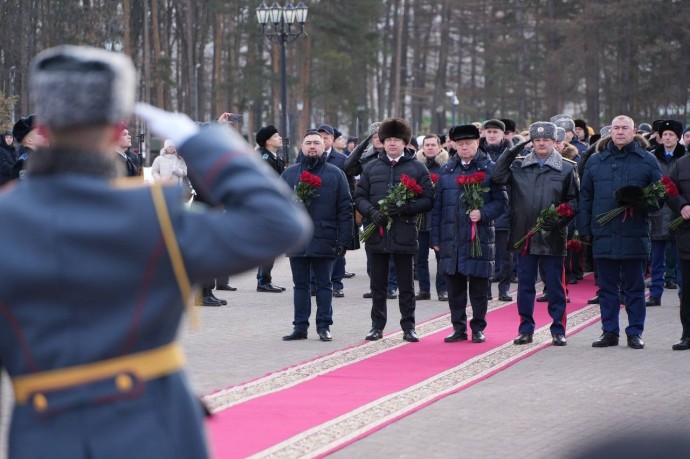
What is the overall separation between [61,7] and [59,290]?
196ft

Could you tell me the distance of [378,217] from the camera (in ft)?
40.3

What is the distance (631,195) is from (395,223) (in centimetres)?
220

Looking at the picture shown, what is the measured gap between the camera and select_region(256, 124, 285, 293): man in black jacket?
16641 millimetres

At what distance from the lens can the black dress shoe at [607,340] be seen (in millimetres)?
11852

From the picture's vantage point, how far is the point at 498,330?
13.1 meters

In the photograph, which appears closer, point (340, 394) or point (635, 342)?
point (340, 394)

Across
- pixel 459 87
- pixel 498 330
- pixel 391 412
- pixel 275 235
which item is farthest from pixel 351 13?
pixel 275 235

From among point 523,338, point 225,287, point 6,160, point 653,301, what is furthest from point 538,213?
point 6,160

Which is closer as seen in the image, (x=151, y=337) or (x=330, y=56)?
(x=151, y=337)

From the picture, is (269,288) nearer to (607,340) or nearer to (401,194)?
(401,194)

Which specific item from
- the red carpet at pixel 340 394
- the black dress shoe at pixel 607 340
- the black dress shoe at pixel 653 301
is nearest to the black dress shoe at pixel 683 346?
the black dress shoe at pixel 607 340

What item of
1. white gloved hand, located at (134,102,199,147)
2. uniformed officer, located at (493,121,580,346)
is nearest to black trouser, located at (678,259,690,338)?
uniformed officer, located at (493,121,580,346)

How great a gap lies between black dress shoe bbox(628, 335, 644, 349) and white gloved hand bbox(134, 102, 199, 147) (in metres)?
9.17

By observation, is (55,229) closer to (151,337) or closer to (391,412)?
(151,337)
